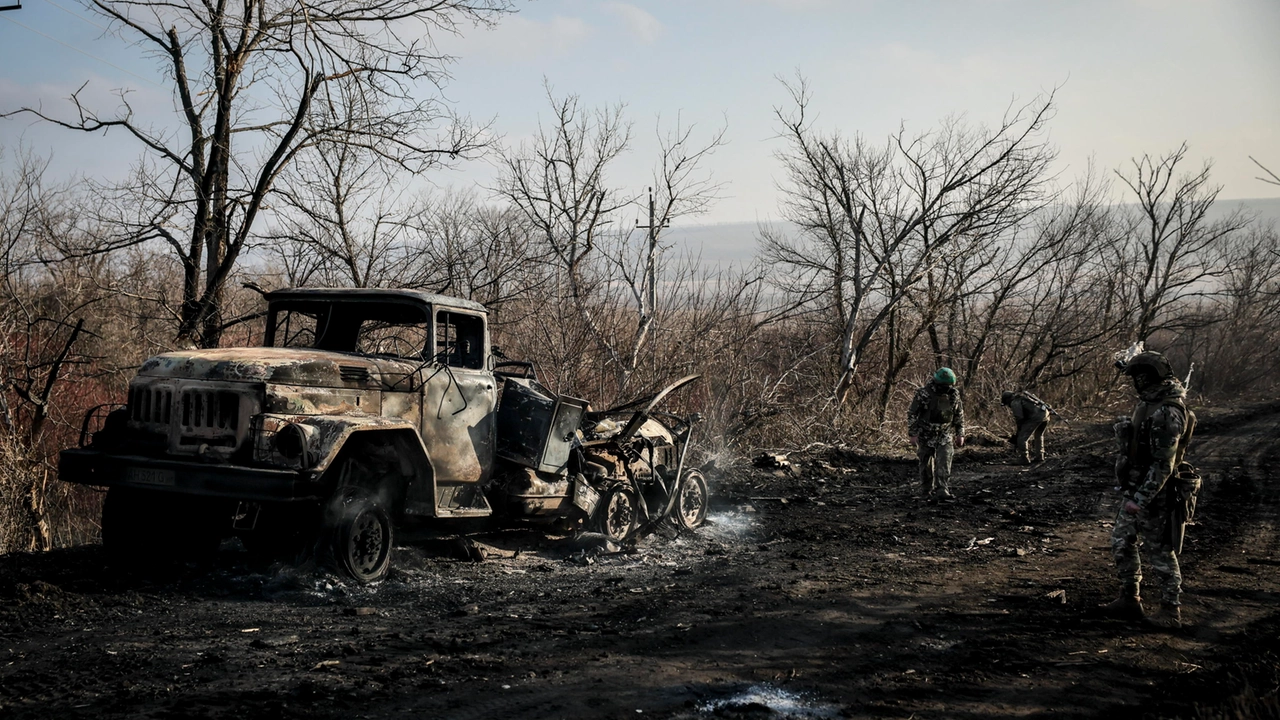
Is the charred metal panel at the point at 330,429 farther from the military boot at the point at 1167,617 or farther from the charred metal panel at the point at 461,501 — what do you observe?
the military boot at the point at 1167,617

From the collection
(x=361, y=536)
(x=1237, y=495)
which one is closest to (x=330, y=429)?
(x=361, y=536)

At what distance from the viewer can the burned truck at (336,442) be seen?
6051 millimetres

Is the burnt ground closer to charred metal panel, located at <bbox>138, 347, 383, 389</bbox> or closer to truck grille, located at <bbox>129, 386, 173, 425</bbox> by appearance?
truck grille, located at <bbox>129, 386, 173, 425</bbox>

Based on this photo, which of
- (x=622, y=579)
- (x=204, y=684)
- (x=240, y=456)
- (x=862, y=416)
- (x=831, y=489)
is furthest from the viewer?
(x=862, y=416)

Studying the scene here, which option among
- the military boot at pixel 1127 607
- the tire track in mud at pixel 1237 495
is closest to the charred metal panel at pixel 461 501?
the military boot at pixel 1127 607

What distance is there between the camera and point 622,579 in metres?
7.45

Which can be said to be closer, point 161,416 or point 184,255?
point 161,416

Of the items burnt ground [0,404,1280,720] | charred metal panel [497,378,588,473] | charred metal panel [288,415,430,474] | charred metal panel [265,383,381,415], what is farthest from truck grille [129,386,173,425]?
charred metal panel [497,378,588,473]

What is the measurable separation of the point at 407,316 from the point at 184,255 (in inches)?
206

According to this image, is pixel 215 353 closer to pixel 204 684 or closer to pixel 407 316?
pixel 407 316

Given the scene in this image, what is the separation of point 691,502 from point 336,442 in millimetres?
4876

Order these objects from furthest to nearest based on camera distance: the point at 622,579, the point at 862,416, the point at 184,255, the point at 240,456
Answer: the point at 862,416
the point at 184,255
the point at 622,579
the point at 240,456

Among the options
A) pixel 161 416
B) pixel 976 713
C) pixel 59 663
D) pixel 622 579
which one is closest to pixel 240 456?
pixel 161 416

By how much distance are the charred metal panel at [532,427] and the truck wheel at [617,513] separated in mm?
790
